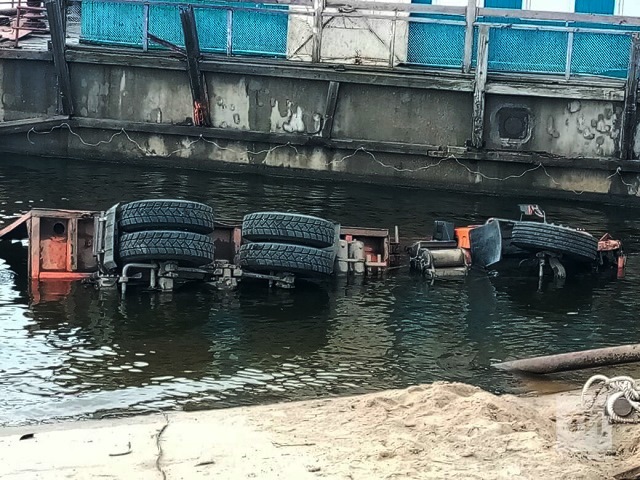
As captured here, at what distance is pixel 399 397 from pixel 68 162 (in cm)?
1361

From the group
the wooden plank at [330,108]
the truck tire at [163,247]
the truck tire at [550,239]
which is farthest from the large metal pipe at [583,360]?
the wooden plank at [330,108]

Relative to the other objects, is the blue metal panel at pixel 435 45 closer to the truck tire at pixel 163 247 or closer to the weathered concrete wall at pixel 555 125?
the weathered concrete wall at pixel 555 125

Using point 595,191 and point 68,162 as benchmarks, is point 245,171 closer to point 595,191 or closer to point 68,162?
point 68,162

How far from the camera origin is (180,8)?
62.5 feet

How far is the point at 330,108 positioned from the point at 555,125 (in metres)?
3.97

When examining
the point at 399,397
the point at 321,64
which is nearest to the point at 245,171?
the point at 321,64

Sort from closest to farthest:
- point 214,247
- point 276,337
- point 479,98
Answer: point 276,337
point 214,247
point 479,98

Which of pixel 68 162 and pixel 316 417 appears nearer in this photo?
pixel 316 417

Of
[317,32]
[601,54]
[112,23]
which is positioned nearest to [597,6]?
[601,54]

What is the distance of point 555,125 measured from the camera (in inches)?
706

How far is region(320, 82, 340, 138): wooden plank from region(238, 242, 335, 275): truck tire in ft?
24.7

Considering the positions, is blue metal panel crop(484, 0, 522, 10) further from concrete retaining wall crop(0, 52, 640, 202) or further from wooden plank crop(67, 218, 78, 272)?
wooden plank crop(67, 218, 78, 272)

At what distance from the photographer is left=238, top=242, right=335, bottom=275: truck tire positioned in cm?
1113

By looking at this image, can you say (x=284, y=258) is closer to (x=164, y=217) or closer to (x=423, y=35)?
(x=164, y=217)
